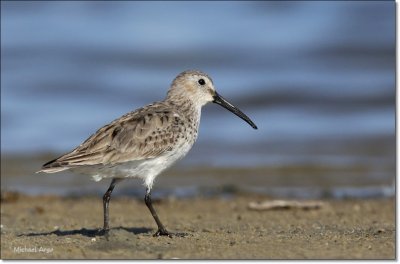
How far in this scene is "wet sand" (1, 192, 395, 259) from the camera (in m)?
6.26

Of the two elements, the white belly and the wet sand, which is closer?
the wet sand

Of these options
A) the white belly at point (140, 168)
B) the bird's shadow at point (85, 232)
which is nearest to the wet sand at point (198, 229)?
the bird's shadow at point (85, 232)

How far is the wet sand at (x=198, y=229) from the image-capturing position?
6.26 m

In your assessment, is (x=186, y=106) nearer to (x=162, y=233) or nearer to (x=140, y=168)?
(x=140, y=168)

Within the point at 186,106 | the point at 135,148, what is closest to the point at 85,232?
the point at 135,148

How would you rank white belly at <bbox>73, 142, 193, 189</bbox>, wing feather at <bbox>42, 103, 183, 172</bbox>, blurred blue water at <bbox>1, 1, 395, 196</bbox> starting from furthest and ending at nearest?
blurred blue water at <bbox>1, 1, 395, 196</bbox> < white belly at <bbox>73, 142, 193, 189</bbox> < wing feather at <bbox>42, 103, 183, 172</bbox>

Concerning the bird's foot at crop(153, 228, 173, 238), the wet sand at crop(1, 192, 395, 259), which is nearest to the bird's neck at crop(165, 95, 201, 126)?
the wet sand at crop(1, 192, 395, 259)

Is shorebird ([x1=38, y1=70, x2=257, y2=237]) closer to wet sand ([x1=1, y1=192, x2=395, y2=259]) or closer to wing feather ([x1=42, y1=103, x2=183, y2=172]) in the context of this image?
wing feather ([x1=42, y1=103, x2=183, y2=172])

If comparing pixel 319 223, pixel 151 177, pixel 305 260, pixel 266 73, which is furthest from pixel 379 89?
pixel 305 260

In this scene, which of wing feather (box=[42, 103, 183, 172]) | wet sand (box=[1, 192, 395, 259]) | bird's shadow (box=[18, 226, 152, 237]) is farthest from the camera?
bird's shadow (box=[18, 226, 152, 237])

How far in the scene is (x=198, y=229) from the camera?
818cm

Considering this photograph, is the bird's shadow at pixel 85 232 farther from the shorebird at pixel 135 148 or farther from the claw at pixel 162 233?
the claw at pixel 162 233

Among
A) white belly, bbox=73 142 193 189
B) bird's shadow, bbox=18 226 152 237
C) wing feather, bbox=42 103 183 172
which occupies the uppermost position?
wing feather, bbox=42 103 183 172

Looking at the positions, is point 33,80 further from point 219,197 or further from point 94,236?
point 94,236
